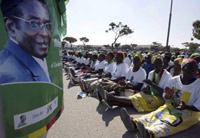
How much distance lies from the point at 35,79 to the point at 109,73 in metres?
4.53

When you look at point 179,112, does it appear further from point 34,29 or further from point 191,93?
point 34,29

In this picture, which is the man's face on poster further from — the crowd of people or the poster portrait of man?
the crowd of people

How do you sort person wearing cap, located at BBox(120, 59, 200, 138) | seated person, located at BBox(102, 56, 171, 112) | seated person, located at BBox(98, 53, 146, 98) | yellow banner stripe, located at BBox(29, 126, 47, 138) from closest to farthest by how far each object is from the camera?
yellow banner stripe, located at BBox(29, 126, 47, 138) < person wearing cap, located at BBox(120, 59, 200, 138) < seated person, located at BBox(102, 56, 171, 112) < seated person, located at BBox(98, 53, 146, 98)

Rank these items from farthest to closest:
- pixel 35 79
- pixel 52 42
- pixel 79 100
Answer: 1. pixel 79 100
2. pixel 52 42
3. pixel 35 79

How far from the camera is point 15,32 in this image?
3.18 ft

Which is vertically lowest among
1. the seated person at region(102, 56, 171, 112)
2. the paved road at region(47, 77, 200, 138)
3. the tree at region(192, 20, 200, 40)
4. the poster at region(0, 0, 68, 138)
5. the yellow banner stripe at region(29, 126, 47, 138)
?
the paved road at region(47, 77, 200, 138)

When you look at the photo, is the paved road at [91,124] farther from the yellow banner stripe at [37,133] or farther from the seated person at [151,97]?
the yellow banner stripe at [37,133]

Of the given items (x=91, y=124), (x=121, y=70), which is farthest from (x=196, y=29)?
(x=91, y=124)

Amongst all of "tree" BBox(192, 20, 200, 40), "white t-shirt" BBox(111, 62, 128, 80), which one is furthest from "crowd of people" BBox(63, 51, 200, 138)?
"tree" BBox(192, 20, 200, 40)

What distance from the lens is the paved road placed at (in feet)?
8.29

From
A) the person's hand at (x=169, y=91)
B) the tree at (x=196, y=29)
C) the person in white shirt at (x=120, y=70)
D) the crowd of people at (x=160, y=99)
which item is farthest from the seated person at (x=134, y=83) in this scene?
the tree at (x=196, y=29)

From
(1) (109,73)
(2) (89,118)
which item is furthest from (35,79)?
(1) (109,73)

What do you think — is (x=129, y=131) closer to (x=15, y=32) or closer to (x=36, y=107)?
(x=36, y=107)

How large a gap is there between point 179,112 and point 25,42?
2660mm
